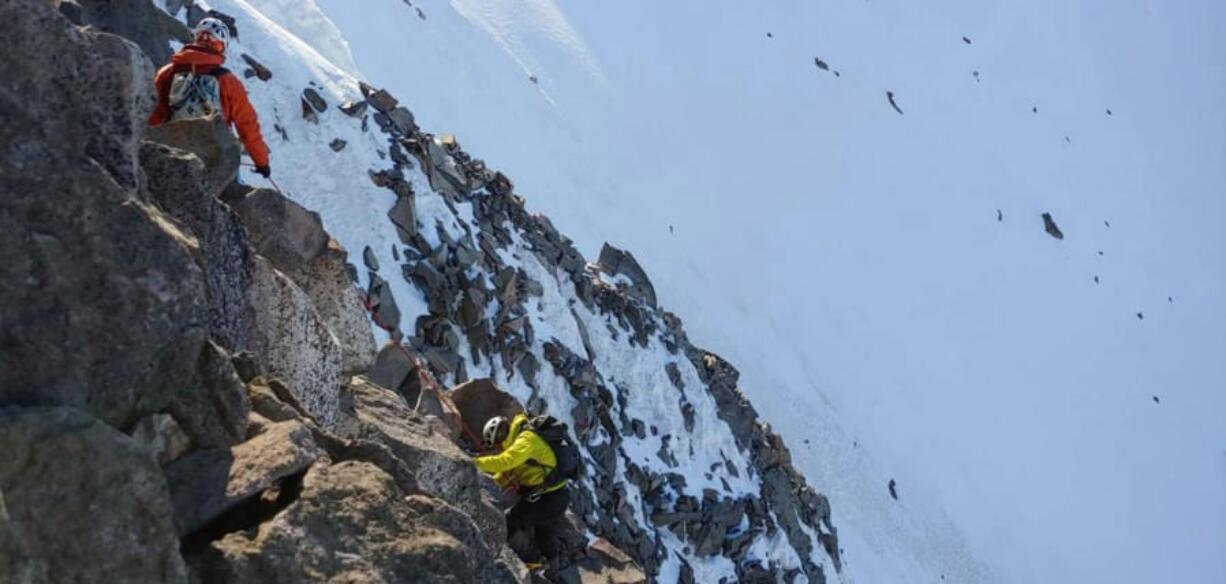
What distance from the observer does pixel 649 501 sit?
66.6 ft

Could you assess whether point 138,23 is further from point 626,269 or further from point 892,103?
point 892,103

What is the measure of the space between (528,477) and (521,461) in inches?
11.9

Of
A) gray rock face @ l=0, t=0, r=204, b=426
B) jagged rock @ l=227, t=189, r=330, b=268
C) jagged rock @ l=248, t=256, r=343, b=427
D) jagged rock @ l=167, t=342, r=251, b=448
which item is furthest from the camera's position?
jagged rock @ l=227, t=189, r=330, b=268

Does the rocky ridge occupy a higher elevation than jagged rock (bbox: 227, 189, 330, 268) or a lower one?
higher

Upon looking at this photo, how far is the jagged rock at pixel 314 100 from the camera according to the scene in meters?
19.5

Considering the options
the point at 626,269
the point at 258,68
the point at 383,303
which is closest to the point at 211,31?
the point at 383,303

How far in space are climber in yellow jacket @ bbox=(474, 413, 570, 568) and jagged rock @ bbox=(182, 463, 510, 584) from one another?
12.9 feet

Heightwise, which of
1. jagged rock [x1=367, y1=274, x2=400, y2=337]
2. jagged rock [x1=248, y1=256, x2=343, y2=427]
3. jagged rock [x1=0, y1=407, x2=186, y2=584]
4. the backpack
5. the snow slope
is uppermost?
jagged rock [x1=0, y1=407, x2=186, y2=584]

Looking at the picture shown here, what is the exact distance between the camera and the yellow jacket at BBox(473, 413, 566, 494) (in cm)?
1045

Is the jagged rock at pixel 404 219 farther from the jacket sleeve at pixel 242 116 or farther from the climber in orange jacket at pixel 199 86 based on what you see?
the climber in orange jacket at pixel 199 86

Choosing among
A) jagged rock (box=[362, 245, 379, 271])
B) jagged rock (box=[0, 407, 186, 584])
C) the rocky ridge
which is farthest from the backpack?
jagged rock (box=[362, 245, 379, 271])

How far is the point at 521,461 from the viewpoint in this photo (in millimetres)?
10477

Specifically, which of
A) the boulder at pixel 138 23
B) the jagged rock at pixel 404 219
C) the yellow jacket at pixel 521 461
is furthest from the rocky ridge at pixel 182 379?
Result: the jagged rock at pixel 404 219

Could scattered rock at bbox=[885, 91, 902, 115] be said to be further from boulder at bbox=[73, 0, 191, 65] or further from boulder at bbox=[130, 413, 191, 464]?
boulder at bbox=[130, 413, 191, 464]
